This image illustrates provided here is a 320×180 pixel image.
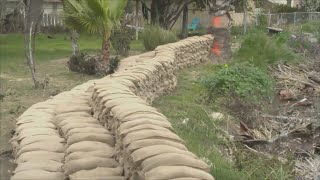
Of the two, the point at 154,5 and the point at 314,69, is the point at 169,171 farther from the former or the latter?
the point at 154,5

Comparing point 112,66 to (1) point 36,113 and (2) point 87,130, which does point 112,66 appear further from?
(2) point 87,130

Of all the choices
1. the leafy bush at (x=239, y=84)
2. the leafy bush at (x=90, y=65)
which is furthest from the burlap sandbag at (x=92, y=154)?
the leafy bush at (x=90, y=65)

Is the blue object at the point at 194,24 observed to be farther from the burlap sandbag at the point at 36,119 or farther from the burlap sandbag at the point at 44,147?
the burlap sandbag at the point at 44,147

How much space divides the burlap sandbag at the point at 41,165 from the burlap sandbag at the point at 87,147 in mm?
221

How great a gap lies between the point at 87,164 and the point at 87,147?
0.37 meters

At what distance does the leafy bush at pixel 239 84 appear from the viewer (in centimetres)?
1137

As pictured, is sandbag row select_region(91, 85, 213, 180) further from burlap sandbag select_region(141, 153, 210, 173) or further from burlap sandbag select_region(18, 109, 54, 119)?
burlap sandbag select_region(18, 109, 54, 119)

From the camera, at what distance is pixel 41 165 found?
521 centimetres

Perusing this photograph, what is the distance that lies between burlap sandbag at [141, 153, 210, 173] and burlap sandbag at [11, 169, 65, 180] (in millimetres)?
1196

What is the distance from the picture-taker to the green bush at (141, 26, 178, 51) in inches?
749

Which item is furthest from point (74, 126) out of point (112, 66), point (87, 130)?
point (112, 66)

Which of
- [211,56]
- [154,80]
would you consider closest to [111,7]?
[154,80]

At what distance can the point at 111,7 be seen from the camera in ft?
40.5

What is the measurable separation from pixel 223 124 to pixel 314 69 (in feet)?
28.7
